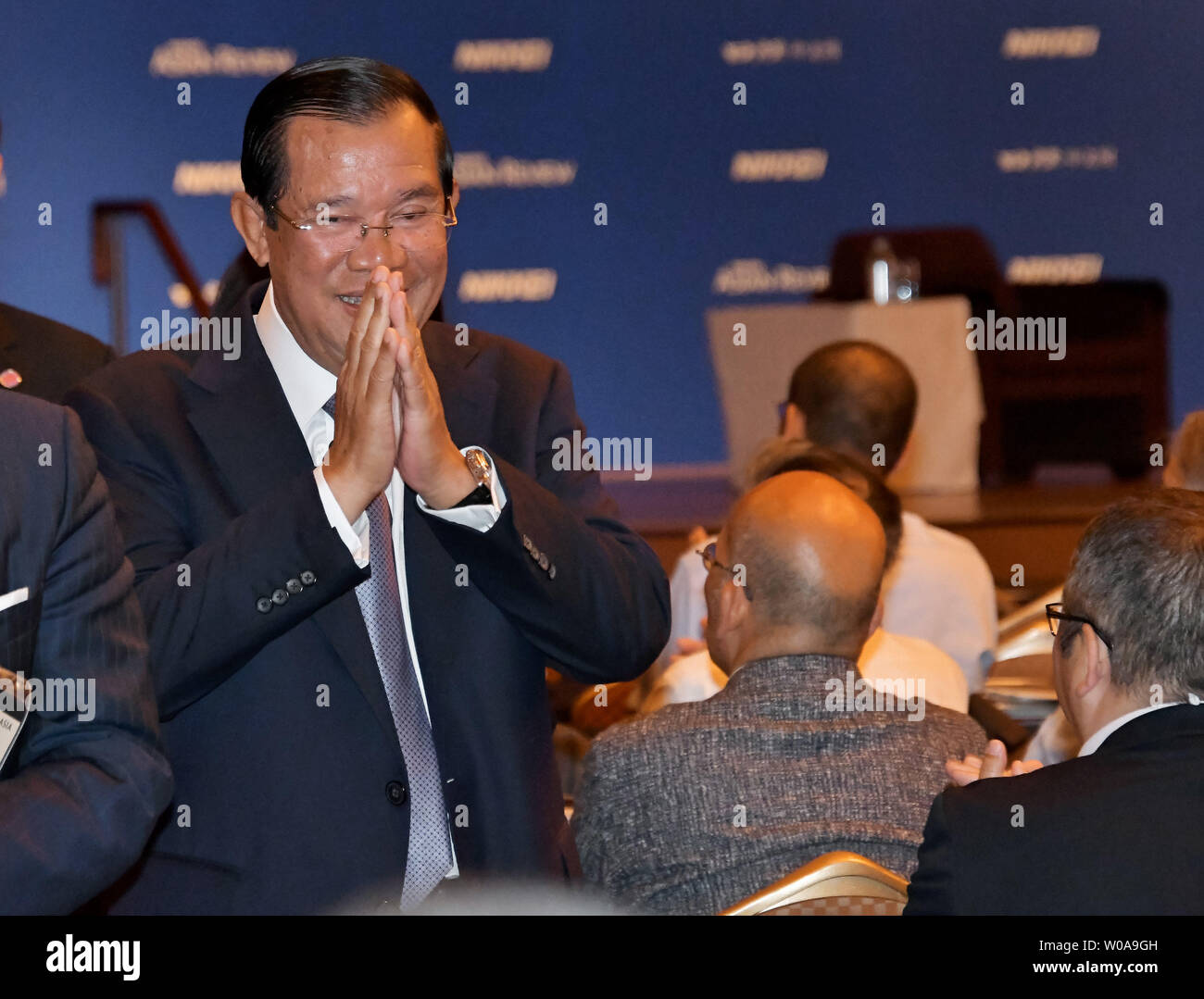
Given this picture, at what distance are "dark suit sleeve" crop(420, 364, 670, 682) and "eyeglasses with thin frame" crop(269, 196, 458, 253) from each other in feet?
0.76

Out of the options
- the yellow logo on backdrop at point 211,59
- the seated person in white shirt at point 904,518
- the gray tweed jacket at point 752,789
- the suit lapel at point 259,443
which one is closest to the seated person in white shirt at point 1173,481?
the gray tweed jacket at point 752,789

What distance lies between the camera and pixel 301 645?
1.58 m

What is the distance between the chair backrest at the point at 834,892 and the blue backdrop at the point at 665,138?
13.2ft

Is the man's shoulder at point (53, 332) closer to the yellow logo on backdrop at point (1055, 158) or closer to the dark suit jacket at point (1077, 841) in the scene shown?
the dark suit jacket at point (1077, 841)

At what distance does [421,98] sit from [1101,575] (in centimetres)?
91

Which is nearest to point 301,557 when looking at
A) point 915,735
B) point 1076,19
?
point 915,735

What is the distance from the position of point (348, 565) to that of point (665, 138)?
485cm

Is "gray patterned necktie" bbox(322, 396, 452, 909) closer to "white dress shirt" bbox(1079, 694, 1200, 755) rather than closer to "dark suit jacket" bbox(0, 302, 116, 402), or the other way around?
"white dress shirt" bbox(1079, 694, 1200, 755)

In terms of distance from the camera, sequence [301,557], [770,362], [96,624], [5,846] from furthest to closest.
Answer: [770,362] → [301,557] → [96,624] → [5,846]

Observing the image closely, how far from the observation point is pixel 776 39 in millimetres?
6246

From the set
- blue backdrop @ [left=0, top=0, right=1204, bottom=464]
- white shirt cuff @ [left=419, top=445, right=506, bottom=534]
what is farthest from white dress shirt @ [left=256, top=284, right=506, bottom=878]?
blue backdrop @ [left=0, top=0, right=1204, bottom=464]

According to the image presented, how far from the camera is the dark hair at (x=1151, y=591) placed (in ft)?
5.16
